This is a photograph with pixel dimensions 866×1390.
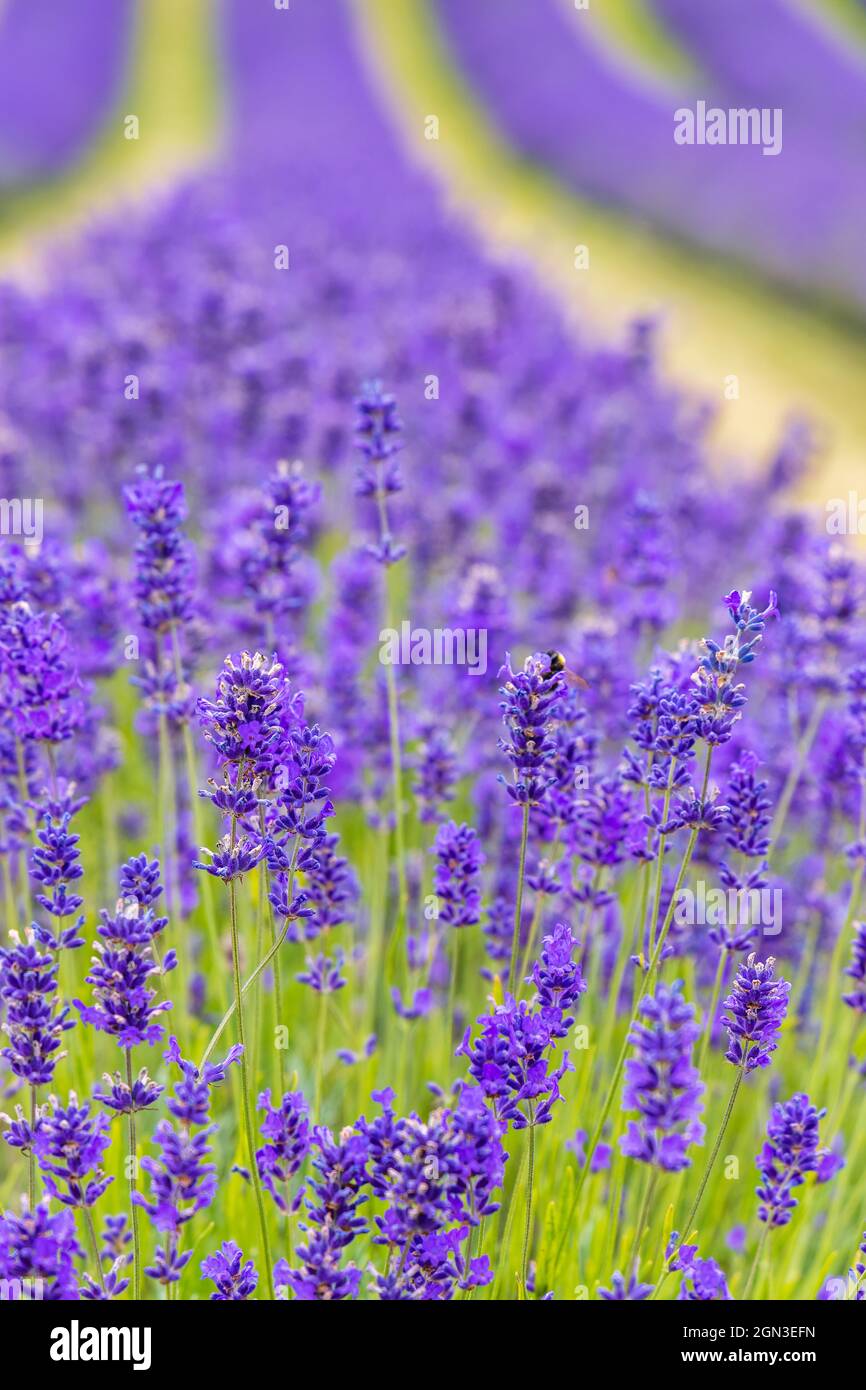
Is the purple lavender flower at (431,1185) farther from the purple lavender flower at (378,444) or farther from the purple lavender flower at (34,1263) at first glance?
the purple lavender flower at (378,444)

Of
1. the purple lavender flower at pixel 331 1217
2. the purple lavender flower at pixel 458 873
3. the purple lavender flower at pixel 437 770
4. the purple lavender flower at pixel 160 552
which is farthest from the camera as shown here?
the purple lavender flower at pixel 437 770

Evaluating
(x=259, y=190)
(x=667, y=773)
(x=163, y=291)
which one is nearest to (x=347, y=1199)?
(x=667, y=773)

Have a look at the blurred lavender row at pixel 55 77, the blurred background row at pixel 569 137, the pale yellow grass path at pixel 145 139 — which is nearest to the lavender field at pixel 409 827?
the blurred background row at pixel 569 137

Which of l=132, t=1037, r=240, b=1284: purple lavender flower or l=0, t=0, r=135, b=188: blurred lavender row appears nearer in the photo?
l=132, t=1037, r=240, b=1284: purple lavender flower

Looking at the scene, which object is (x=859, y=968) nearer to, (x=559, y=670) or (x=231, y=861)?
(x=559, y=670)

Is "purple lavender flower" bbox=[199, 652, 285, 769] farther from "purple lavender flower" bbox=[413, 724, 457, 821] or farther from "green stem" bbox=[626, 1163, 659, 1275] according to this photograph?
"purple lavender flower" bbox=[413, 724, 457, 821]

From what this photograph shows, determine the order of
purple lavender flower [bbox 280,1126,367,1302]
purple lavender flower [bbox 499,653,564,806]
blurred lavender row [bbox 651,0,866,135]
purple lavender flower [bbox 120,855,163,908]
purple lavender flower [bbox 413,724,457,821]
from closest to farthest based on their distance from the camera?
purple lavender flower [bbox 280,1126,367,1302] < purple lavender flower [bbox 120,855,163,908] < purple lavender flower [bbox 499,653,564,806] < purple lavender flower [bbox 413,724,457,821] < blurred lavender row [bbox 651,0,866,135]

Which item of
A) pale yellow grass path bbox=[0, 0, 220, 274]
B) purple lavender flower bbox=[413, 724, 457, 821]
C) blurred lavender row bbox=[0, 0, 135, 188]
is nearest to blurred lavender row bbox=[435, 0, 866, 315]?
pale yellow grass path bbox=[0, 0, 220, 274]
